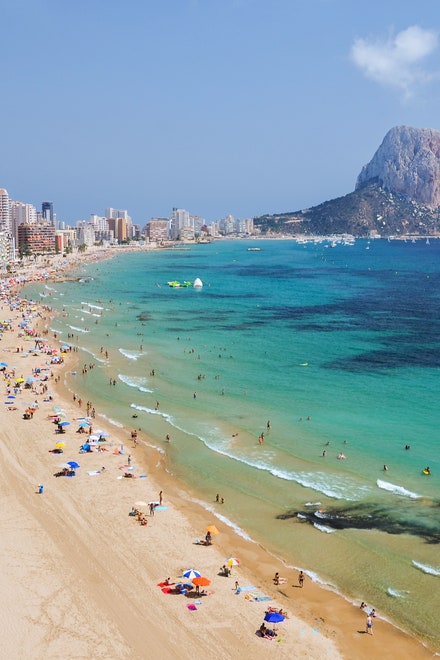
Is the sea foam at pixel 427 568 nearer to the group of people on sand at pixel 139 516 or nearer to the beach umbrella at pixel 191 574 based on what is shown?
the beach umbrella at pixel 191 574

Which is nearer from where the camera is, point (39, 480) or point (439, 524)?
point (439, 524)

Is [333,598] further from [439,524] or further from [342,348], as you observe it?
[342,348]

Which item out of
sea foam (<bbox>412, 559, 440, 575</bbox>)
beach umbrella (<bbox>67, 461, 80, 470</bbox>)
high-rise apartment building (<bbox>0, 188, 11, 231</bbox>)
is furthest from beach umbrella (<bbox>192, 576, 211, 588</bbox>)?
high-rise apartment building (<bbox>0, 188, 11, 231</bbox>)

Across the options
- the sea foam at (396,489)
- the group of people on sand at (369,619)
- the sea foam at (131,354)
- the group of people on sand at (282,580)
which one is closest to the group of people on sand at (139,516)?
the group of people on sand at (282,580)

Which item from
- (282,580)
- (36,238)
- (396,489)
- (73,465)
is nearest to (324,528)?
(282,580)

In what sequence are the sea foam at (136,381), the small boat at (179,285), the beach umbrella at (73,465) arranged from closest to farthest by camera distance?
the beach umbrella at (73,465), the sea foam at (136,381), the small boat at (179,285)

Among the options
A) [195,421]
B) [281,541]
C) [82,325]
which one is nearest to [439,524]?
[281,541]
